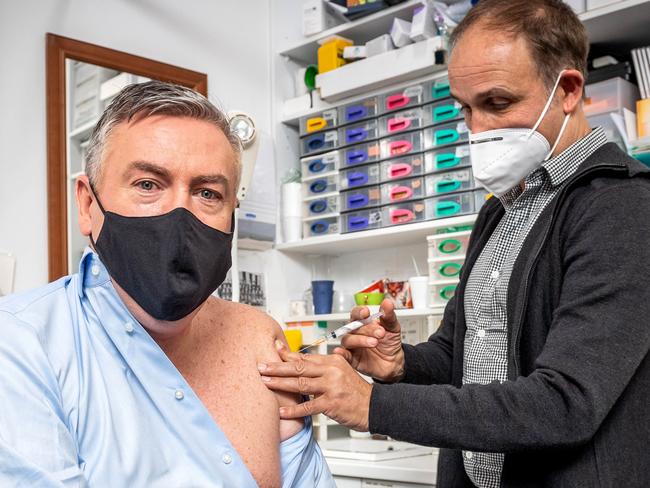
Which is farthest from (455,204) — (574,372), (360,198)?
(574,372)

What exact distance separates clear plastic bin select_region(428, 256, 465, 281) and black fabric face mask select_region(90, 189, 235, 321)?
1.71 m

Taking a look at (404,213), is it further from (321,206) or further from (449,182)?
(321,206)

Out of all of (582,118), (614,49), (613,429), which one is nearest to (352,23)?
(614,49)

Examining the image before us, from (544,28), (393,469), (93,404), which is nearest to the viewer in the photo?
(93,404)

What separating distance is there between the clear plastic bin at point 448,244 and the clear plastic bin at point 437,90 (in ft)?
1.74

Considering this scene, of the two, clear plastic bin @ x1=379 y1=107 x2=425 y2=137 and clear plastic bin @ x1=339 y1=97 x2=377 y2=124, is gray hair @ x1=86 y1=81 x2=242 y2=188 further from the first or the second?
clear plastic bin @ x1=339 y1=97 x2=377 y2=124

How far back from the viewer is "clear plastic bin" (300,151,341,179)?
3084 mm

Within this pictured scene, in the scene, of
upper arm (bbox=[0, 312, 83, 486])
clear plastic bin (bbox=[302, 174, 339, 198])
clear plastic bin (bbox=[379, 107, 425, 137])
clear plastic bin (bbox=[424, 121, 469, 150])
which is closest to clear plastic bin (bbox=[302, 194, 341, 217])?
Answer: clear plastic bin (bbox=[302, 174, 339, 198])

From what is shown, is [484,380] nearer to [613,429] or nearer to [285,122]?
[613,429]

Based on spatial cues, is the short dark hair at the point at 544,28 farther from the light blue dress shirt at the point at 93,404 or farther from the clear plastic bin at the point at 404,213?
the clear plastic bin at the point at 404,213

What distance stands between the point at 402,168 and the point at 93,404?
203 centimetres

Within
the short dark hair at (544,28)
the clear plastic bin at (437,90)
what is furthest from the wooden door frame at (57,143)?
the short dark hair at (544,28)

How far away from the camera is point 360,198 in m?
2.96

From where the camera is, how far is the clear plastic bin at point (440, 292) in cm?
266
